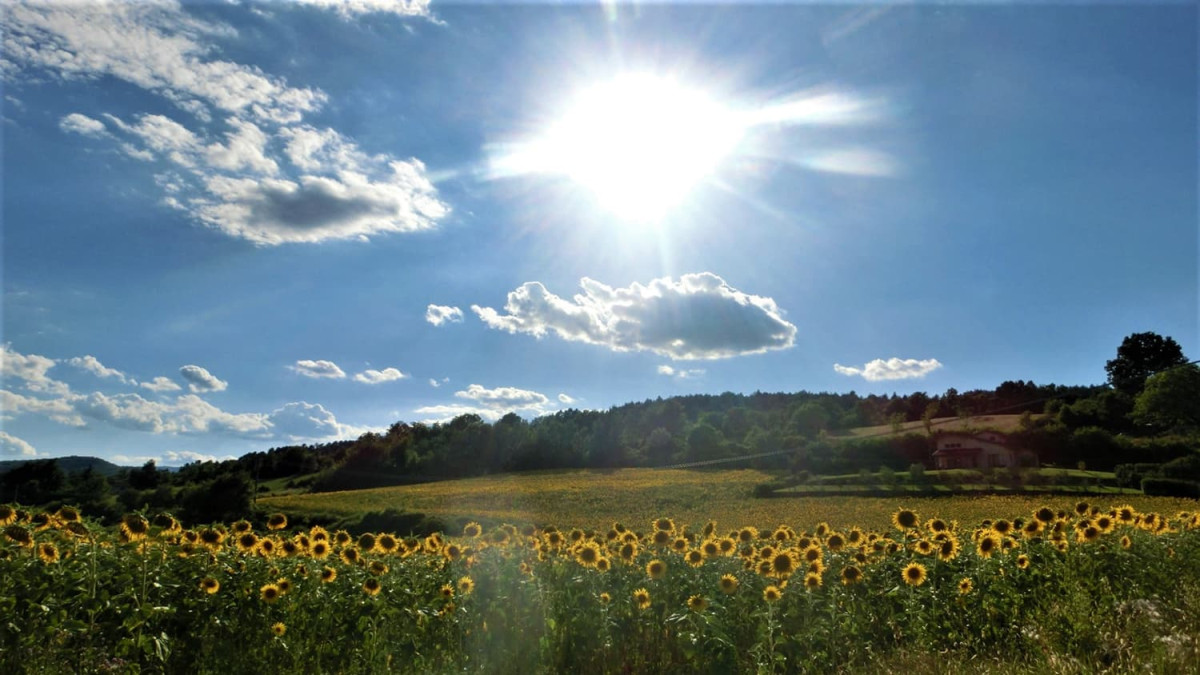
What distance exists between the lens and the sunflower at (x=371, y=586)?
4945 mm

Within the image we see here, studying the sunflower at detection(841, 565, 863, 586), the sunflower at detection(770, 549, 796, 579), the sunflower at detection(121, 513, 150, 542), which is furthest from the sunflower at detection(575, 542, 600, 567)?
the sunflower at detection(121, 513, 150, 542)

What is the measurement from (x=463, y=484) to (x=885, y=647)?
154 ft

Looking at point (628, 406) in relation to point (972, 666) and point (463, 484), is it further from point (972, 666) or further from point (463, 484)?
point (972, 666)

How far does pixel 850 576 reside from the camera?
5719mm

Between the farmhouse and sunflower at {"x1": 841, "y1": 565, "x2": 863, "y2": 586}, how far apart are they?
2995 centimetres

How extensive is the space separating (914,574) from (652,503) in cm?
2547

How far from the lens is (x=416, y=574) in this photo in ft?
18.2

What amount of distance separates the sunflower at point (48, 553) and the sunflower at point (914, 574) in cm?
605

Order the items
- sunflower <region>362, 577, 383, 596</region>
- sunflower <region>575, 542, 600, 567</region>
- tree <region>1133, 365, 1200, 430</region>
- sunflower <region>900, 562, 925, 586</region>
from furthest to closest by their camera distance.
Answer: tree <region>1133, 365, 1200, 430</region>
sunflower <region>575, 542, 600, 567</region>
sunflower <region>900, 562, 925, 586</region>
sunflower <region>362, 577, 383, 596</region>

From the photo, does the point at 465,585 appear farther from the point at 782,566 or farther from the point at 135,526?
the point at 782,566

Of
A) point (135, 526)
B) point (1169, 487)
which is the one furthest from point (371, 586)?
point (1169, 487)

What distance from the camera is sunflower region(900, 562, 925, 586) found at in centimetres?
578

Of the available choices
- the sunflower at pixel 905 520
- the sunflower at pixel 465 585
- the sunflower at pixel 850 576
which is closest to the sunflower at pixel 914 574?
the sunflower at pixel 850 576

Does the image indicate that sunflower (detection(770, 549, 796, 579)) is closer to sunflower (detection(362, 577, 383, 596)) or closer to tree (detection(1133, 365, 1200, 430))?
sunflower (detection(362, 577, 383, 596))
